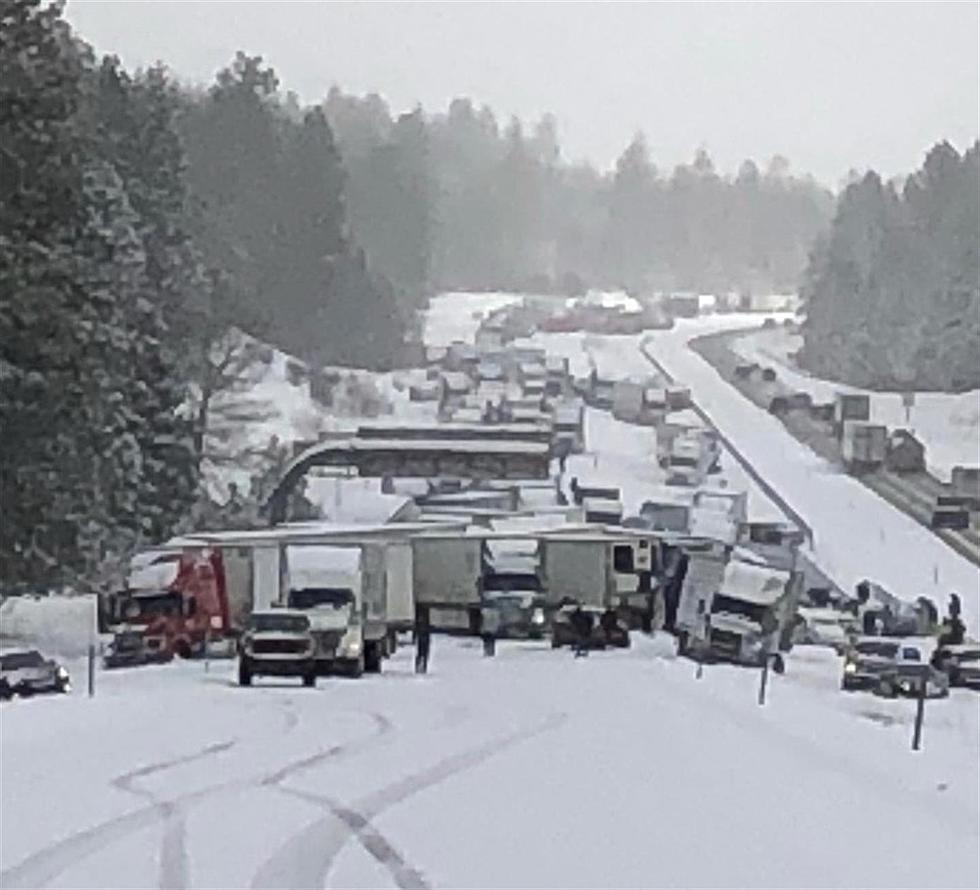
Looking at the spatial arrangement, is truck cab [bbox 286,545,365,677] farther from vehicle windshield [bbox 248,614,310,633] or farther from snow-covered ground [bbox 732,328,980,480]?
snow-covered ground [bbox 732,328,980,480]

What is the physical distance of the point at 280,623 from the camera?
109ft

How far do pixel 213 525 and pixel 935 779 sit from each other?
122 ft

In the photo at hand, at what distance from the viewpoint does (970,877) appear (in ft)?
60.4

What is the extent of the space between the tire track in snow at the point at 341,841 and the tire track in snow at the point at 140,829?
61cm

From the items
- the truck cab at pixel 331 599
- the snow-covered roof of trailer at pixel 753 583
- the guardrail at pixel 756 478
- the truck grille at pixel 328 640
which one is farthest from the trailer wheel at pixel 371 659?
the guardrail at pixel 756 478

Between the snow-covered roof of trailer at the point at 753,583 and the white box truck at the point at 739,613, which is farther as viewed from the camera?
the snow-covered roof of trailer at the point at 753,583

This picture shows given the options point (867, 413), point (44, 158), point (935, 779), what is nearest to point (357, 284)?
point (867, 413)

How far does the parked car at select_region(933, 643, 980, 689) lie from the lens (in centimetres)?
4088

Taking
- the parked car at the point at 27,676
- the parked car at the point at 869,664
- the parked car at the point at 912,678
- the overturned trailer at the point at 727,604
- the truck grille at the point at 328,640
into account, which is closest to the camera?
the parked car at the point at 27,676

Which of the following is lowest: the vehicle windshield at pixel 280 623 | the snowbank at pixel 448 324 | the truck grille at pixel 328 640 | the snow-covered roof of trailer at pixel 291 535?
the truck grille at pixel 328 640

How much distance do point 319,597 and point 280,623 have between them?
4507 millimetres

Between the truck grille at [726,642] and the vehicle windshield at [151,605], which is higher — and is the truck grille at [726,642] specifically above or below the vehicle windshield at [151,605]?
below

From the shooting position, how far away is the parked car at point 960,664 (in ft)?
134

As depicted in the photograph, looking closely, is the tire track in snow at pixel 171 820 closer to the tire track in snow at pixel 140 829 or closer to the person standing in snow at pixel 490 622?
the tire track in snow at pixel 140 829
